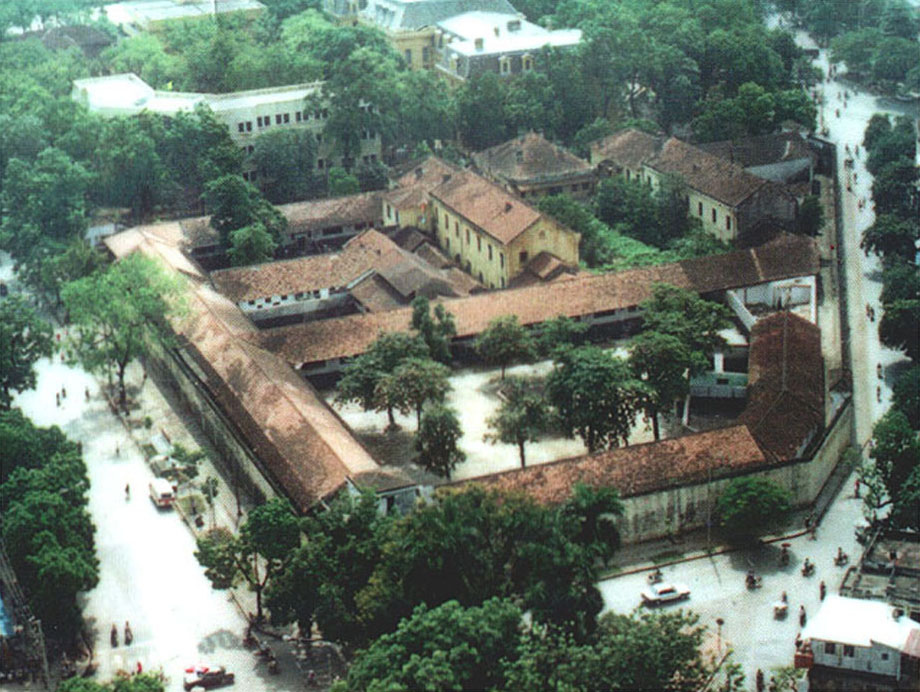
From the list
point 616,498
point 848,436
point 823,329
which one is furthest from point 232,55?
point 616,498

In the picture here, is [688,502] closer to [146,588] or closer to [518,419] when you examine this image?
[518,419]

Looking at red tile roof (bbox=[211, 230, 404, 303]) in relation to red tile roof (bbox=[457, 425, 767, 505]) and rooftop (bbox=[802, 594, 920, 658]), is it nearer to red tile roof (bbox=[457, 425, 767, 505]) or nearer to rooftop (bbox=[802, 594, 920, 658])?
red tile roof (bbox=[457, 425, 767, 505])

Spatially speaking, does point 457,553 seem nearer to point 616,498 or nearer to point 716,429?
point 616,498

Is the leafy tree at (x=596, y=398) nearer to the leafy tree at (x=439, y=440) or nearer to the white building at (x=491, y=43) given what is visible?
the leafy tree at (x=439, y=440)

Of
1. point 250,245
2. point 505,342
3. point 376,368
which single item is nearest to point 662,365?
point 505,342

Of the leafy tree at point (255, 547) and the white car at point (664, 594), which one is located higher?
the leafy tree at point (255, 547)

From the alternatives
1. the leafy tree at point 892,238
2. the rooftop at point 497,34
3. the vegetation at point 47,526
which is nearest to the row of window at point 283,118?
the rooftop at point 497,34
